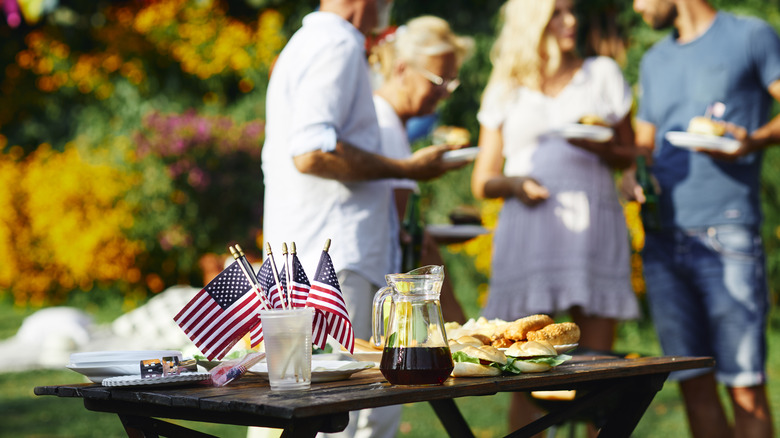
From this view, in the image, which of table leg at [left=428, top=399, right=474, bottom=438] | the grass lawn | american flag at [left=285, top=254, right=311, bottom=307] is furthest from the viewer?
the grass lawn

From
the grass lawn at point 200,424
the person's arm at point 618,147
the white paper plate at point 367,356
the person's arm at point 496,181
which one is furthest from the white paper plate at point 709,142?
the grass lawn at point 200,424

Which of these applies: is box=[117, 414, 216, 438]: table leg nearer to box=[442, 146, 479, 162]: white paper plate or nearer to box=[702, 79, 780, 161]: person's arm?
box=[442, 146, 479, 162]: white paper plate

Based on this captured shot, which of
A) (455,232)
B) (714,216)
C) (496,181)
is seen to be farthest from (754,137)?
(455,232)

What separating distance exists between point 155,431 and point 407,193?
1677 millimetres

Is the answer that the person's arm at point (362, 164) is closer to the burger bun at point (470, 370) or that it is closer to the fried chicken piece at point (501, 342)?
the fried chicken piece at point (501, 342)

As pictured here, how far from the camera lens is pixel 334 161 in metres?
2.52

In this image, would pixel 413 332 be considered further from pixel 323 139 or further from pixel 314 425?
pixel 323 139

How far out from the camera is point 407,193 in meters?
3.23

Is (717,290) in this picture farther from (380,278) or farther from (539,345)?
(539,345)

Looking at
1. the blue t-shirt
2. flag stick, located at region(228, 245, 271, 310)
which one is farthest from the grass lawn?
flag stick, located at region(228, 245, 271, 310)

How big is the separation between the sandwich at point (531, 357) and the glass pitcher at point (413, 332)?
0.21 metres

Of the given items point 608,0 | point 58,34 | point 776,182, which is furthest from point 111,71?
point 776,182

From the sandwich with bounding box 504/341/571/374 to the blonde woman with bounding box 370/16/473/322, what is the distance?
4.40 ft

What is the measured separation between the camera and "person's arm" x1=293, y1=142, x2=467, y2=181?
8.24 ft
